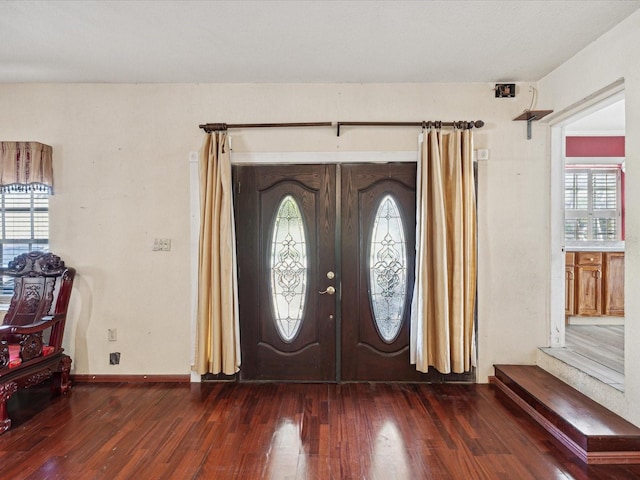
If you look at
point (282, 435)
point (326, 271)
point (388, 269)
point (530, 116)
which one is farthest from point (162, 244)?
point (530, 116)

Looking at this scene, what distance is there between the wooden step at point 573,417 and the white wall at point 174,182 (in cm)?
35

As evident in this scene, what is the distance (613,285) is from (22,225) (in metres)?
6.60

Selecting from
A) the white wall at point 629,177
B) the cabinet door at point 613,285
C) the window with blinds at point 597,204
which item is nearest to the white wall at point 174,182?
the white wall at point 629,177

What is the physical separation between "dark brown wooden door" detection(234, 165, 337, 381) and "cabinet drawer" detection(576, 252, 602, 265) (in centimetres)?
332

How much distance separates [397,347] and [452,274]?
2.75 feet

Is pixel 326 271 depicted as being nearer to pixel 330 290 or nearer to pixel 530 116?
pixel 330 290

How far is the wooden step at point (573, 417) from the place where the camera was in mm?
2301

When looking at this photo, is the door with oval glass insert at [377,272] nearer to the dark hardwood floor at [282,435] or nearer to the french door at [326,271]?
the french door at [326,271]

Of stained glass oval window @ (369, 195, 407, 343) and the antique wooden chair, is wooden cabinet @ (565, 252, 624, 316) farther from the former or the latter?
the antique wooden chair

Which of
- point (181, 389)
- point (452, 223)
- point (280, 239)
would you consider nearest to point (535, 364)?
point (452, 223)

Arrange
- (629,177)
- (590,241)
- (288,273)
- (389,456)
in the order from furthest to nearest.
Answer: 1. (590,241)
2. (288,273)
3. (629,177)
4. (389,456)

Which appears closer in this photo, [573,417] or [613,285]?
→ [573,417]

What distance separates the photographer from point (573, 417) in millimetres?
2520

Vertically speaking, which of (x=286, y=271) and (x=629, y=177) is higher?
(x=629, y=177)
